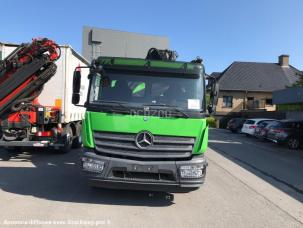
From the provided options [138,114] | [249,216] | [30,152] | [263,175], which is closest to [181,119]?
[138,114]

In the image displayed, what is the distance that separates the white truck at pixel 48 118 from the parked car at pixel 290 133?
40.7 feet

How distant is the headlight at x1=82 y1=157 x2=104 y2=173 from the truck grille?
22 centimetres

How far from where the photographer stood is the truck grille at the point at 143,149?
6.65 meters

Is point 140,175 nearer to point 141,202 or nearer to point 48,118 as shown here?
point 141,202

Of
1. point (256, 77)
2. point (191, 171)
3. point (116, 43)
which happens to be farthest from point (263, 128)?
point (256, 77)

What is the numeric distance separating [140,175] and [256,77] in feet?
166

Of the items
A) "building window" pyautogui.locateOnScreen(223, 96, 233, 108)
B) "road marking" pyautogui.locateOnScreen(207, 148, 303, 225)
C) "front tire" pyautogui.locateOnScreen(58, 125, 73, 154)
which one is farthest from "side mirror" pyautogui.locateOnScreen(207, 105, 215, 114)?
"building window" pyautogui.locateOnScreen(223, 96, 233, 108)

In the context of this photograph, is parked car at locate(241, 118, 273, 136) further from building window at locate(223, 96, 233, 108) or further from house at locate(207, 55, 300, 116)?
building window at locate(223, 96, 233, 108)

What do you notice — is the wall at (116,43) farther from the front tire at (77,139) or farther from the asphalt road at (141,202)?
the asphalt road at (141,202)

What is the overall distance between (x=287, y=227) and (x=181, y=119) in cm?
240

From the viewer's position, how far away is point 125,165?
6.50 meters

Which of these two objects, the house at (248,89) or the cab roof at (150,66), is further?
the house at (248,89)

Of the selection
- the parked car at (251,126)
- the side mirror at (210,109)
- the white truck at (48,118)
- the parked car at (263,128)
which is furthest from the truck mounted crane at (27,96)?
the parked car at (251,126)

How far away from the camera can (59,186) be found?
8.06 meters
